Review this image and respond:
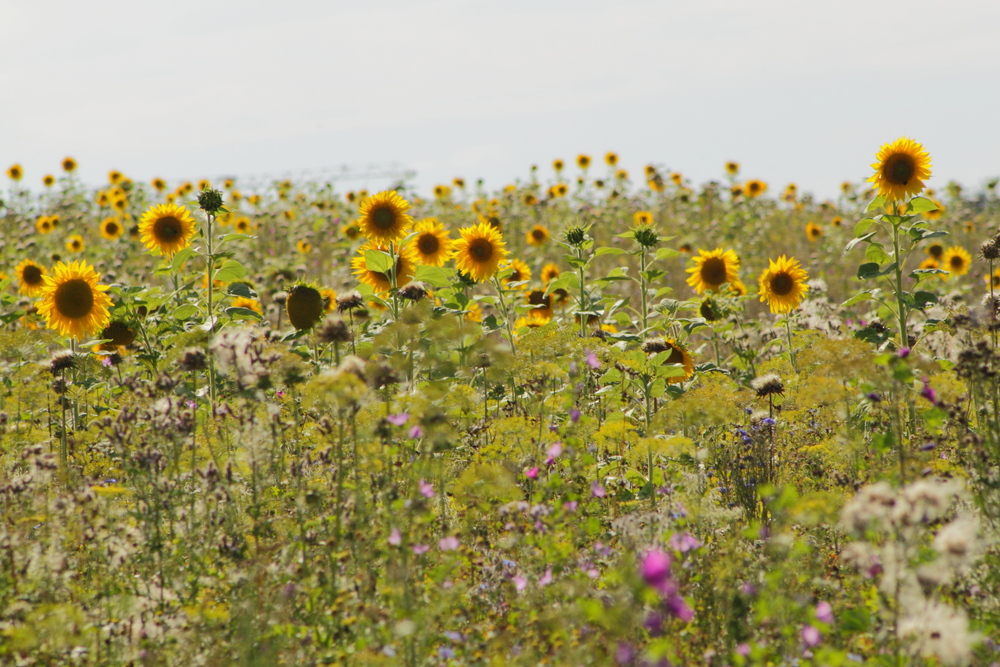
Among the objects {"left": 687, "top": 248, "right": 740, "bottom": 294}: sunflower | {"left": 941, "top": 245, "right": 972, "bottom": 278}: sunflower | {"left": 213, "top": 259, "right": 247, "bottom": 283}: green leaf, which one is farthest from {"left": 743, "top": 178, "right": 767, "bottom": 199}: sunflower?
{"left": 213, "top": 259, "right": 247, "bottom": 283}: green leaf

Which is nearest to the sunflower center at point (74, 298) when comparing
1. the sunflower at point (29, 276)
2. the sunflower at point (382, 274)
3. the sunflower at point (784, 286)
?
the sunflower at point (382, 274)

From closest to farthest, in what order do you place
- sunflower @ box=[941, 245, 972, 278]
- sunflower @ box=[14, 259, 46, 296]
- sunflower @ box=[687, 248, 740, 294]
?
sunflower @ box=[687, 248, 740, 294] → sunflower @ box=[14, 259, 46, 296] → sunflower @ box=[941, 245, 972, 278]

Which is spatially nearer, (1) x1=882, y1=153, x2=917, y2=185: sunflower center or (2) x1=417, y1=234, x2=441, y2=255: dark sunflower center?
(1) x1=882, y1=153, x2=917, y2=185: sunflower center

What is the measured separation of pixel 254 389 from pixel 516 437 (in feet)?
3.47

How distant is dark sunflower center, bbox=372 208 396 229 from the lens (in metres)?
5.98

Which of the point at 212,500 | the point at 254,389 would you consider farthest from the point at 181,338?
the point at 212,500

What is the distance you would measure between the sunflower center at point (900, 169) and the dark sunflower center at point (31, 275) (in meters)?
6.47

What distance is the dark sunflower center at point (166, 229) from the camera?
19.8 ft

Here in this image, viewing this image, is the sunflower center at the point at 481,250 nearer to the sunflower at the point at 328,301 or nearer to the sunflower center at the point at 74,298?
the sunflower at the point at 328,301

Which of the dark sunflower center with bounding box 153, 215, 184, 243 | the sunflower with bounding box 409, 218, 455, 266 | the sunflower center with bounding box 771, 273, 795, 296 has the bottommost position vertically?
the sunflower center with bounding box 771, 273, 795, 296

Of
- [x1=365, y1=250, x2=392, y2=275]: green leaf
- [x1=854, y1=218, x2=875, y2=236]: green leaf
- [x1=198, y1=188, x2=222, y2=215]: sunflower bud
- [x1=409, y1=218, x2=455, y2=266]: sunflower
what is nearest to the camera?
[x1=198, y1=188, x2=222, y2=215]: sunflower bud

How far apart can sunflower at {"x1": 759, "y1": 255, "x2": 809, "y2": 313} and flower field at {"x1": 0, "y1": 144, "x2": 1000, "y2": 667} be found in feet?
0.09

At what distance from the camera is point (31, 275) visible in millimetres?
7883

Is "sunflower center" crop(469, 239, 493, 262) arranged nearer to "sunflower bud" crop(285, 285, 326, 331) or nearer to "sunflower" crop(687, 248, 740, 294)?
"sunflower bud" crop(285, 285, 326, 331)
